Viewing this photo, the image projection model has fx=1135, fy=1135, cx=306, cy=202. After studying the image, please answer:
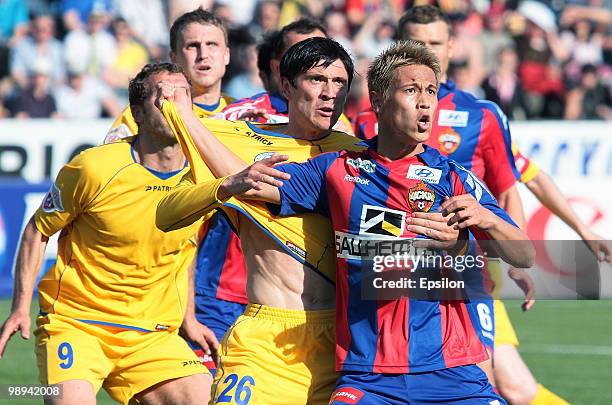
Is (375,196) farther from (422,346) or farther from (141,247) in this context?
(141,247)

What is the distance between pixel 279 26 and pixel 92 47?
290cm

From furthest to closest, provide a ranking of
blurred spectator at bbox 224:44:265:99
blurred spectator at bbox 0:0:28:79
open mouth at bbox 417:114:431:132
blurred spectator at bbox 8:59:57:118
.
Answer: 1. blurred spectator at bbox 0:0:28:79
2. blurred spectator at bbox 8:59:57:118
3. blurred spectator at bbox 224:44:265:99
4. open mouth at bbox 417:114:431:132

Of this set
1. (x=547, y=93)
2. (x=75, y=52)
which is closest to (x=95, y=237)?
(x=75, y=52)

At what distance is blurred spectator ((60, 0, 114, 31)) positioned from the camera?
1756 cm

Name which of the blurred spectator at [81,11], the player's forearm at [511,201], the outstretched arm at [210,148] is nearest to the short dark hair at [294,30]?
the player's forearm at [511,201]

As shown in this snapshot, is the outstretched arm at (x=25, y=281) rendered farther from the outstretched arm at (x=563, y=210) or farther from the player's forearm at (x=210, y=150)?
the outstretched arm at (x=563, y=210)

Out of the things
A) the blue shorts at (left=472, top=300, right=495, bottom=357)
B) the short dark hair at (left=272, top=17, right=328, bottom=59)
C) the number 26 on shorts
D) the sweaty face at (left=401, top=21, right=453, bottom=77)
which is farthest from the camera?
the short dark hair at (left=272, top=17, right=328, bottom=59)

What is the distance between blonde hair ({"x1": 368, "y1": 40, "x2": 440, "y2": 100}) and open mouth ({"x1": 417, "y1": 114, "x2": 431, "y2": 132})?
0.21 metres

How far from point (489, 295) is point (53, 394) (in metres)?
2.46

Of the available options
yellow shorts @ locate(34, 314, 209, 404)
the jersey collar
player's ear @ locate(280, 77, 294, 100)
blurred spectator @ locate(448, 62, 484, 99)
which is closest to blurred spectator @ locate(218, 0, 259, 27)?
blurred spectator @ locate(448, 62, 484, 99)

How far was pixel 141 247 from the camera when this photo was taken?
647 cm

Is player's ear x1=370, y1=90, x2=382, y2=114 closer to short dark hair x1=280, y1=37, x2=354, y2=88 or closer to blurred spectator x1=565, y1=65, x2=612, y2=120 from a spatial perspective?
short dark hair x1=280, y1=37, x2=354, y2=88

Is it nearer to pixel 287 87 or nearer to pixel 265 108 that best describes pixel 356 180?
pixel 287 87

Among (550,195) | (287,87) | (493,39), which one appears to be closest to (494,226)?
(287,87)
